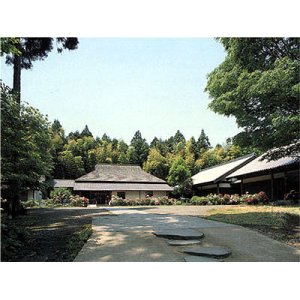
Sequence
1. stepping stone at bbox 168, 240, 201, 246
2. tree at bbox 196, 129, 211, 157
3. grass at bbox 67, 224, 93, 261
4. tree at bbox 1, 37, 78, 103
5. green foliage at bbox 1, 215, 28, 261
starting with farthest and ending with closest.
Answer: tree at bbox 196, 129, 211, 157
tree at bbox 1, 37, 78, 103
stepping stone at bbox 168, 240, 201, 246
grass at bbox 67, 224, 93, 261
green foliage at bbox 1, 215, 28, 261

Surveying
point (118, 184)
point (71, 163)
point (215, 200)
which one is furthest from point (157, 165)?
point (215, 200)

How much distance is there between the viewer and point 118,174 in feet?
86.9

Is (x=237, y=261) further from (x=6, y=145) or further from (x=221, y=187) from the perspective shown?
(x=221, y=187)

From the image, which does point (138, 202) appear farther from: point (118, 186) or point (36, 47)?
point (36, 47)

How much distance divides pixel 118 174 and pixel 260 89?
20141mm

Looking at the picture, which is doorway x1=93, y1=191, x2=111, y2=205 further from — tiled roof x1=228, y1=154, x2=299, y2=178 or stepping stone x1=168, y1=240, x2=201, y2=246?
stepping stone x1=168, y1=240, x2=201, y2=246

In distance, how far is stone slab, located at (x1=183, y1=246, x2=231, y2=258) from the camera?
4437 millimetres

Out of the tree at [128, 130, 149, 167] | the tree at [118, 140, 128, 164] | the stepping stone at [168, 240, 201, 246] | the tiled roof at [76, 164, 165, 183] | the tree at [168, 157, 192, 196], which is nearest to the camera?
the stepping stone at [168, 240, 201, 246]

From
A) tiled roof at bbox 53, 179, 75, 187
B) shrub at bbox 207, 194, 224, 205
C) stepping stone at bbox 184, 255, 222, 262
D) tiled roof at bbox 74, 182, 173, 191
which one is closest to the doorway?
tiled roof at bbox 74, 182, 173, 191

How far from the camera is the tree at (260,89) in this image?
731 cm

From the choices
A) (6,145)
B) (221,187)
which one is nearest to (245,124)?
(6,145)

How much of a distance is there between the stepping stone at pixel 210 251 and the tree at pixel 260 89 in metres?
4.19

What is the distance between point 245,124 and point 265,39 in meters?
2.32
